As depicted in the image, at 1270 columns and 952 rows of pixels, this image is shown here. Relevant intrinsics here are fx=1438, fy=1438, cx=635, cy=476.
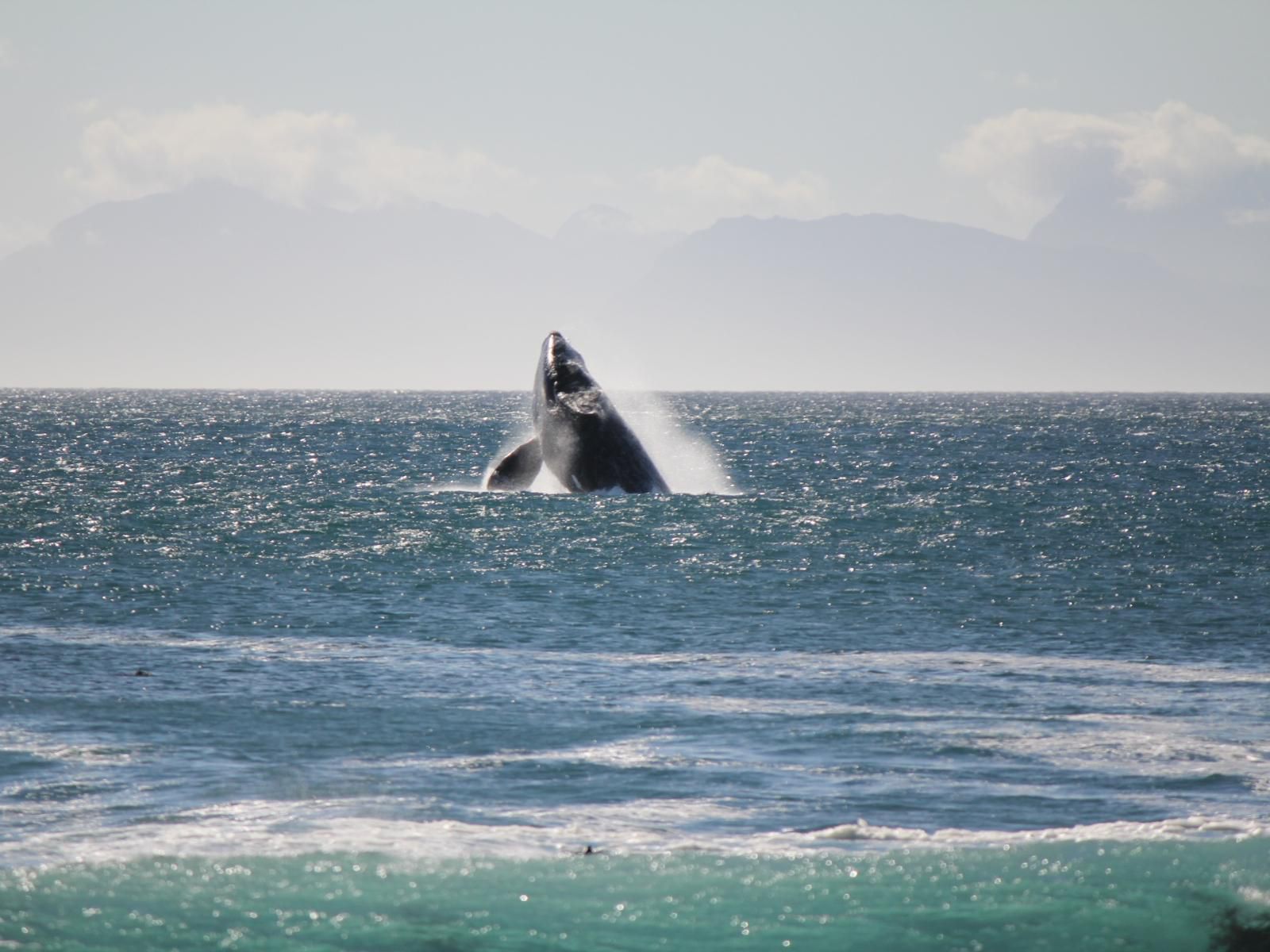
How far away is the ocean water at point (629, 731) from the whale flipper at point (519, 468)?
0.84m

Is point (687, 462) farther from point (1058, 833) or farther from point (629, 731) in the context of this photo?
point (1058, 833)

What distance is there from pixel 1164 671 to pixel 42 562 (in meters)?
19.6

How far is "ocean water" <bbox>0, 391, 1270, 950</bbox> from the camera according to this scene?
856 centimetres

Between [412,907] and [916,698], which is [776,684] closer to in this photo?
[916,698]

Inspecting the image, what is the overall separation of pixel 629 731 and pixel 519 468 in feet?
73.5

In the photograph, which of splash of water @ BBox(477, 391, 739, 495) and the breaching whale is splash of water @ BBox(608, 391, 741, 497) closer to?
splash of water @ BBox(477, 391, 739, 495)

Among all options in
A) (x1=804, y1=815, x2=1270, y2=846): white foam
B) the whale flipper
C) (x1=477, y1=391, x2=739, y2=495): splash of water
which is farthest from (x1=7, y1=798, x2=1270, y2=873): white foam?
(x1=477, y1=391, x2=739, y2=495): splash of water

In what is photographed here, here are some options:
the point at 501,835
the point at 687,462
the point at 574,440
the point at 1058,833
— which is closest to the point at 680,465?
the point at 687,462

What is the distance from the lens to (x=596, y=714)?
14.4 metres

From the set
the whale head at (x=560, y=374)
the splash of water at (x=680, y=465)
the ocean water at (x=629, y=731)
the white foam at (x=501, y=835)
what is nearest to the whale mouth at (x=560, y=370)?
the whale head at (x=560, y=374)

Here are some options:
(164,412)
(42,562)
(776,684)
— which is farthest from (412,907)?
(164,412)

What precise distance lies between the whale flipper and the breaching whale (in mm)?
19

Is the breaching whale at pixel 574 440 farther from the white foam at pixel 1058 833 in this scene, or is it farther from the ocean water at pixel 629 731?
the white foam at pixel 1058 833

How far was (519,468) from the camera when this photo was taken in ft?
117
